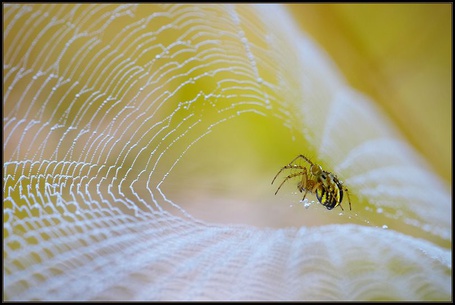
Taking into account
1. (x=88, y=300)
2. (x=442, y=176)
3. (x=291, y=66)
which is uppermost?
(x=291, y=66)

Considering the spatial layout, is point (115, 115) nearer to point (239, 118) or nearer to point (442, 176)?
point (239, 118)

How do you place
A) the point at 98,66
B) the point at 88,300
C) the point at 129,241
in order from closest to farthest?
the point at 88,300 < the point at 129,241 < the point at 98,66

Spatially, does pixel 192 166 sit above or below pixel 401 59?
below

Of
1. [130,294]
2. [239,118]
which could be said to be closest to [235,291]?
[130,294]

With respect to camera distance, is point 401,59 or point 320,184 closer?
point 401,59

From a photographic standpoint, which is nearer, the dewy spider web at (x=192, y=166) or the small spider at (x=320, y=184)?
the dewy spider web at (x=192, y=166)
